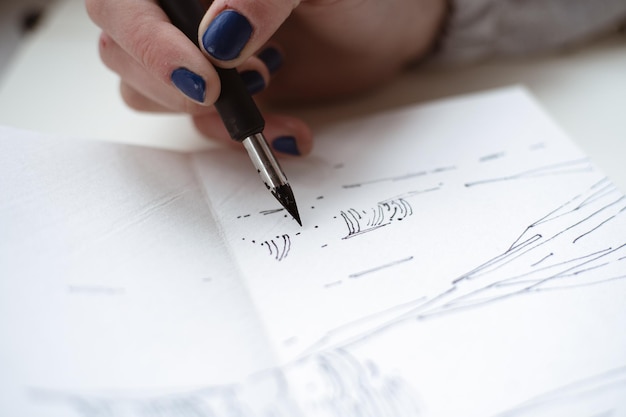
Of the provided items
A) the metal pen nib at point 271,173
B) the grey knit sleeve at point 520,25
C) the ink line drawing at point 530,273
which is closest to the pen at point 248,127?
the metal pen nib at point 271,173

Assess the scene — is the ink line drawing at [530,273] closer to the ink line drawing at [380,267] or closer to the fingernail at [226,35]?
the ink line drawing at [380,267]

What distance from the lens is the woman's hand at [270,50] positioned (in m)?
0.39

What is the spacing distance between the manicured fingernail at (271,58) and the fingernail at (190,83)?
15 cm

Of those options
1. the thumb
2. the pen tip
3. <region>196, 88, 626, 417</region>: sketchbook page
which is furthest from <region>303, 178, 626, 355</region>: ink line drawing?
the thumb

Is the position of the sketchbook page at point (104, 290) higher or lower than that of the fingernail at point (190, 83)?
lower

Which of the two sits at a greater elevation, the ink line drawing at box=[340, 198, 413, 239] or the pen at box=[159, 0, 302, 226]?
the pen at box=[159, 0, 302, 226]

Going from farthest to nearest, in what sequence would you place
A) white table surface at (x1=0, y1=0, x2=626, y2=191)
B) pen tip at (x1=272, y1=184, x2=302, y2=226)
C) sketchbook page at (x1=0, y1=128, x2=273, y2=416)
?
1. white table surface at (x1=0, y1=0, x2=626, y2=191)
2. pen tip at (x1=272, y1=184, x2=302, y2=226)
3. sketchbook page at (x1=0, y1=128, x2=273, y2=416)

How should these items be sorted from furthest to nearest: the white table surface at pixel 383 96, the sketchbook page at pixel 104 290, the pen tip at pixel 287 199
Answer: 1. the white table surface at pixel 383 96
2. the pen tip at pixel 287 199
3. the sketchbook page at pixel 104 290

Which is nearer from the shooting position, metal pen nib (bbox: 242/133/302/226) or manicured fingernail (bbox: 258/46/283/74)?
metal pen nib (bbox: 242/133/302/226)

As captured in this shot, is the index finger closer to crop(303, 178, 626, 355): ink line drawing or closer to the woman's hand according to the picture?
the woman's hand

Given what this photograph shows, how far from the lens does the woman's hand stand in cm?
39

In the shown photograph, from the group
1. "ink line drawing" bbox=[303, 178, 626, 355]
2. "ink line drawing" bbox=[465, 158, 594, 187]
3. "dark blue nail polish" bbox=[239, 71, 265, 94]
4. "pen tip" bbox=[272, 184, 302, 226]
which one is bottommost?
"ink line drawing" bbox=[303, 178, 626, 355]

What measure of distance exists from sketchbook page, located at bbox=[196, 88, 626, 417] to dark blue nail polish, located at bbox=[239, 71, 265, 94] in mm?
69

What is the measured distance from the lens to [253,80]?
1.61ft
